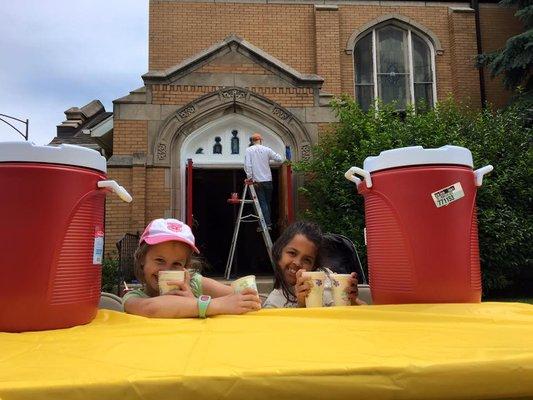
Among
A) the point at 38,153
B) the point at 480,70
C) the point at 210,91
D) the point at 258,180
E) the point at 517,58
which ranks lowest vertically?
the point at 38,153

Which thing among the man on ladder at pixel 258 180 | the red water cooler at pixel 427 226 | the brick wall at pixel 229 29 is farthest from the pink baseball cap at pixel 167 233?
the brick wall at pixel 229 29

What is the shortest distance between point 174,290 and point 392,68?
13230 mm

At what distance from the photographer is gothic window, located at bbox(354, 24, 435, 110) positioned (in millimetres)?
13727

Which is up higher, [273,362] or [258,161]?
[258,161]

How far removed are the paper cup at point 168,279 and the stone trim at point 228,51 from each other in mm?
8802

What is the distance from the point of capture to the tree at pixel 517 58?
11555 mm

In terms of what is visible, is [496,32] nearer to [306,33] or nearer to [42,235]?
[306,33]

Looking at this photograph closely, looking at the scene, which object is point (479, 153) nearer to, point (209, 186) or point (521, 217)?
point (521, 217)

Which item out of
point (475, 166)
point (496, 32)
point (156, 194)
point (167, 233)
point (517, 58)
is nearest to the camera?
point (167, 233)

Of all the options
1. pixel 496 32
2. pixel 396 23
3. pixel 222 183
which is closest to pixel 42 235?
pixel 222 183

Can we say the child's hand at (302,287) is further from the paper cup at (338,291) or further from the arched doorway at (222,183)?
the arched doorway at (222,183)

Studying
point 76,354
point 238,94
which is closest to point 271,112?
point 238,94

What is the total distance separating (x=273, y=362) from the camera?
106 cm

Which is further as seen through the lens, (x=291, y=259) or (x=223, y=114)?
(x=223, y=114)
